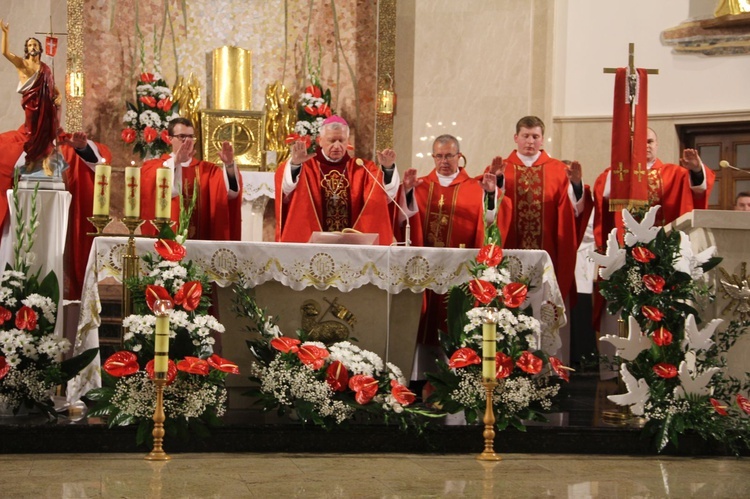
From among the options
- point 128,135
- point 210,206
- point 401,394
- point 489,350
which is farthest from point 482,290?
point 128,135

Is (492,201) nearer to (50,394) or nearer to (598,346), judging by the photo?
(598,346)

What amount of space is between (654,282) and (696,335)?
35 cm

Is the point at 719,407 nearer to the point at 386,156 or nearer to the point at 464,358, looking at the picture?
the point at 464,358

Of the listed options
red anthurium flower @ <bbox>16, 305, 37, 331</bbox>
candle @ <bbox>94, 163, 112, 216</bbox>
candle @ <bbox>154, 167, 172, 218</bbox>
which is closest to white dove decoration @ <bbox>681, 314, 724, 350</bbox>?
candle @ <bbox>154, 167, 172, 218</bbox>

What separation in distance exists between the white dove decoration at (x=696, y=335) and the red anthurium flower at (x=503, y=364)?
0.92 metres

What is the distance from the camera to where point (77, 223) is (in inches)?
323

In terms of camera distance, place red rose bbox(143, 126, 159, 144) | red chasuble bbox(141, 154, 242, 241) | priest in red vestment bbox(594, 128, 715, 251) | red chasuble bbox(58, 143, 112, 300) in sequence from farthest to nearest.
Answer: red rose bbox(143, 126, 159, 144) → priest in red vestment bbox(594, 128, 715, 251) → red chasuble bbox(58, 143, 112, 300) → red chasuble bbox(141, 154, 242, 241)

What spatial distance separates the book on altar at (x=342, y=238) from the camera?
6488mm

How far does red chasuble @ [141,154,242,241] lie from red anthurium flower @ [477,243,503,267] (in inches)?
89.8

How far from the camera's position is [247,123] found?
1043 cm

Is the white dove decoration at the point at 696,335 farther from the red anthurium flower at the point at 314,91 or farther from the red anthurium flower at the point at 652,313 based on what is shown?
the red anthurium flower at the point at 314,91

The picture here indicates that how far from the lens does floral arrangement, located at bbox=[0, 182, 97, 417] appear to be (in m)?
5.80

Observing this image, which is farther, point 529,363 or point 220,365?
point 529,363

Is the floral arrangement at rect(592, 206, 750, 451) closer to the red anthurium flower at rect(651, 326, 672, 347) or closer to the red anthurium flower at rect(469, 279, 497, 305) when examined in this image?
the red anthurium flower at rect(651, 326, 672, 347)
